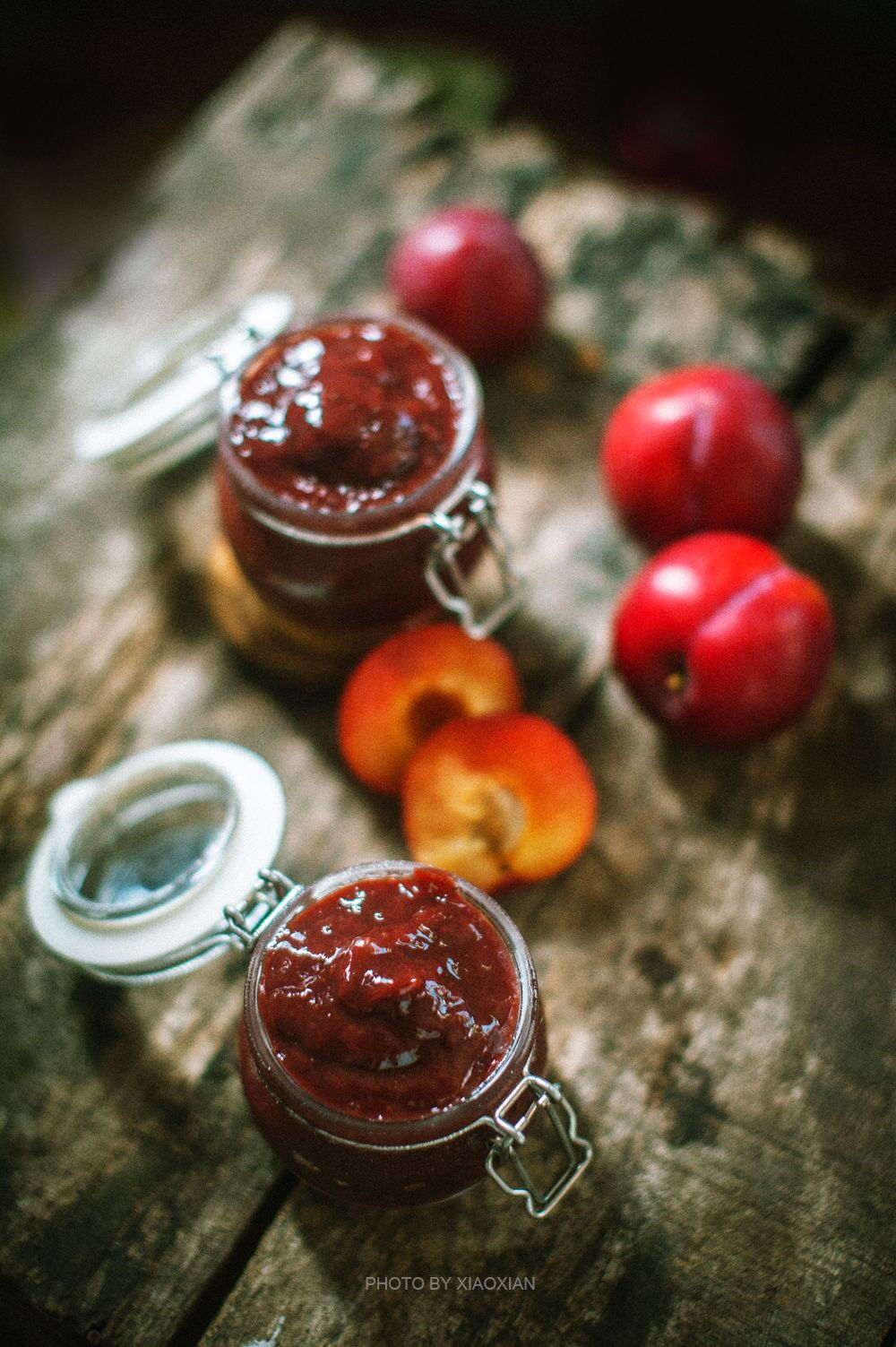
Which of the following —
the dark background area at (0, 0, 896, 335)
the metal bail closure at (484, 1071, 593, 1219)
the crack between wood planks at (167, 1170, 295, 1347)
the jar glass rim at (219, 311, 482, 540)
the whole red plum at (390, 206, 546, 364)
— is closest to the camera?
the metal bail closure at (484, 1071, 593, 1219)

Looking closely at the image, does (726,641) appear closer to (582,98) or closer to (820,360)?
(820,360)

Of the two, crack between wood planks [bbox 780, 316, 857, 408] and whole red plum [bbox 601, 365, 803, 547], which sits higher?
whole red plum [bbox 601, 365, 803, 547]

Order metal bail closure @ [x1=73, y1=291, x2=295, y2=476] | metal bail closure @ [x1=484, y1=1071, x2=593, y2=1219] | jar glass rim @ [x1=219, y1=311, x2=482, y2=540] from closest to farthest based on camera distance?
metal bail closure @ [x1=484, y1=1071, x2=593, y2=1219] < jar glass rim @ [x1=219, y1=311, x2=482, y2=540] < metal bail closure @ [x1=73, y1=291, x2=295, y2=476]

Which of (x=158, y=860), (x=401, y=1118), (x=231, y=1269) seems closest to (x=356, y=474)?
(x=158, y=860)

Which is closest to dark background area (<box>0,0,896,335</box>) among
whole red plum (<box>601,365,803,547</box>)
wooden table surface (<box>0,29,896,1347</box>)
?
wooden table surface (<box>0,29,896,1347</box>)

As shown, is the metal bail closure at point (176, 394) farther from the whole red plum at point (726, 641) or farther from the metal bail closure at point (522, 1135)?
the metal bail closure at point (522, 1135)

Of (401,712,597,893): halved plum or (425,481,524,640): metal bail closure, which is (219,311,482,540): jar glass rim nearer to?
(425,481,524,640): metal bail closure

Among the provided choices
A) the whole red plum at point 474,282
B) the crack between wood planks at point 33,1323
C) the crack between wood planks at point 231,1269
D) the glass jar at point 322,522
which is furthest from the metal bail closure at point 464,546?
Answer: the crack between wood planks at point 33,1323
